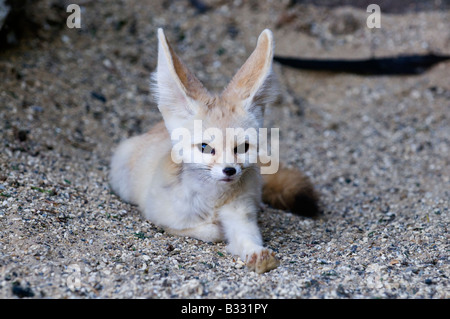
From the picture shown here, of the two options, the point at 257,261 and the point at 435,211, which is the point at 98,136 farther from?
the point at 435,211

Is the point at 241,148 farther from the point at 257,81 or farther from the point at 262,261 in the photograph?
the point at 262,261

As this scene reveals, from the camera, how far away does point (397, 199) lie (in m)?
5.55

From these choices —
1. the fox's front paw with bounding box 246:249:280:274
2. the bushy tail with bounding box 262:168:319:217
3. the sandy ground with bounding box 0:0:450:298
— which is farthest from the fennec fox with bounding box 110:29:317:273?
the bushy tail with bounding box 262:168:319:217

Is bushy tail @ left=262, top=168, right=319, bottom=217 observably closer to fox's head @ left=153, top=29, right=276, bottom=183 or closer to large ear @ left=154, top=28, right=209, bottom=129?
fox's head @ left=153, top=29, right=276, bottom=183

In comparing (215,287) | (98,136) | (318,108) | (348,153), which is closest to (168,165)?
(215,287)

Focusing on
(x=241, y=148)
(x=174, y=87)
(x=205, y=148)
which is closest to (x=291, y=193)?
(x=241, y=148)

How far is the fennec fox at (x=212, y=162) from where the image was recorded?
12.0 ft

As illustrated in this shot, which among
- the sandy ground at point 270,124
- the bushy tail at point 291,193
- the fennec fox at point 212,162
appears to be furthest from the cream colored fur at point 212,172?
the bushy tail at point 291,193

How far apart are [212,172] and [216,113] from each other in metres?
0.45

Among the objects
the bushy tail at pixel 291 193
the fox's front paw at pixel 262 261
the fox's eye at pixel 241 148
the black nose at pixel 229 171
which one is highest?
the fox's eye at pixel 241 148

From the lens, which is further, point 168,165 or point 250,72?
point 168,165

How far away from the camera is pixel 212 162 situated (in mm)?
3592

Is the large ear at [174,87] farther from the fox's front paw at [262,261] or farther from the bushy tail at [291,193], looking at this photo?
the bushy tail at [291,193]
